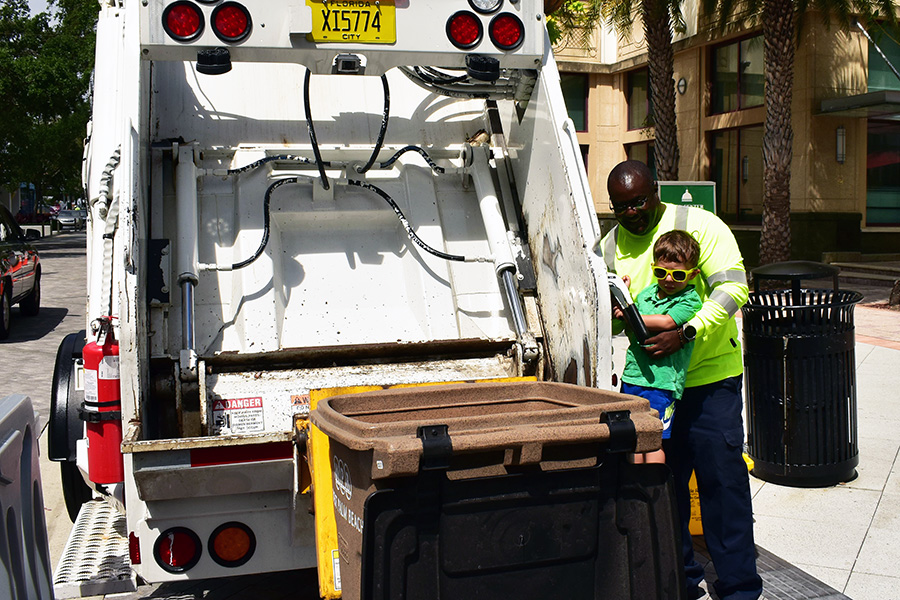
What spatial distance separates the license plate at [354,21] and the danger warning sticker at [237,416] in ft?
4.68

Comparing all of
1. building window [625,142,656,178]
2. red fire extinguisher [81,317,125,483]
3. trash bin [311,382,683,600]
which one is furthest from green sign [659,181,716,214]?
building window [625,142,656,178]

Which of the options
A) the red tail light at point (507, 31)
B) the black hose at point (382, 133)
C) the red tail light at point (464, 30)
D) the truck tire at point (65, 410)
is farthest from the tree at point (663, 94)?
the truck tire at point (65, 410)

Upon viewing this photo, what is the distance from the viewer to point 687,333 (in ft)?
10.6

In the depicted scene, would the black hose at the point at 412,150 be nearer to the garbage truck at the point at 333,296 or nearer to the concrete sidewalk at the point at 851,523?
the garbage truck at the point at 333,296

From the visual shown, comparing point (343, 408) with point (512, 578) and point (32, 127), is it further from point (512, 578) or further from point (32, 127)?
point (32, 127)

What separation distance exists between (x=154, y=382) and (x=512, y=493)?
5.52 feet

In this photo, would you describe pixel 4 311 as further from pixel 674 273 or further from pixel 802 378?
pixel 674 273

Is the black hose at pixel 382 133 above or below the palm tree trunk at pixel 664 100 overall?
below

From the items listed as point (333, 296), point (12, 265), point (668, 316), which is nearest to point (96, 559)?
point (333, 296)

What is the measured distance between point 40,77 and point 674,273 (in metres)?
22.2

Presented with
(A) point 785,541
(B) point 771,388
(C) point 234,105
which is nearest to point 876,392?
(B) point 771,388

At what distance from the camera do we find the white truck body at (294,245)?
3100 mm

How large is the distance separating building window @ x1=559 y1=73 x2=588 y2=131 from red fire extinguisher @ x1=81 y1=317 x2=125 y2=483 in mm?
21430

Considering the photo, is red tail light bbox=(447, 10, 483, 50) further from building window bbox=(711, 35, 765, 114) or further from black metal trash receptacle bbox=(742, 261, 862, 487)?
building window bbox=(711, 35, 765, 114)
